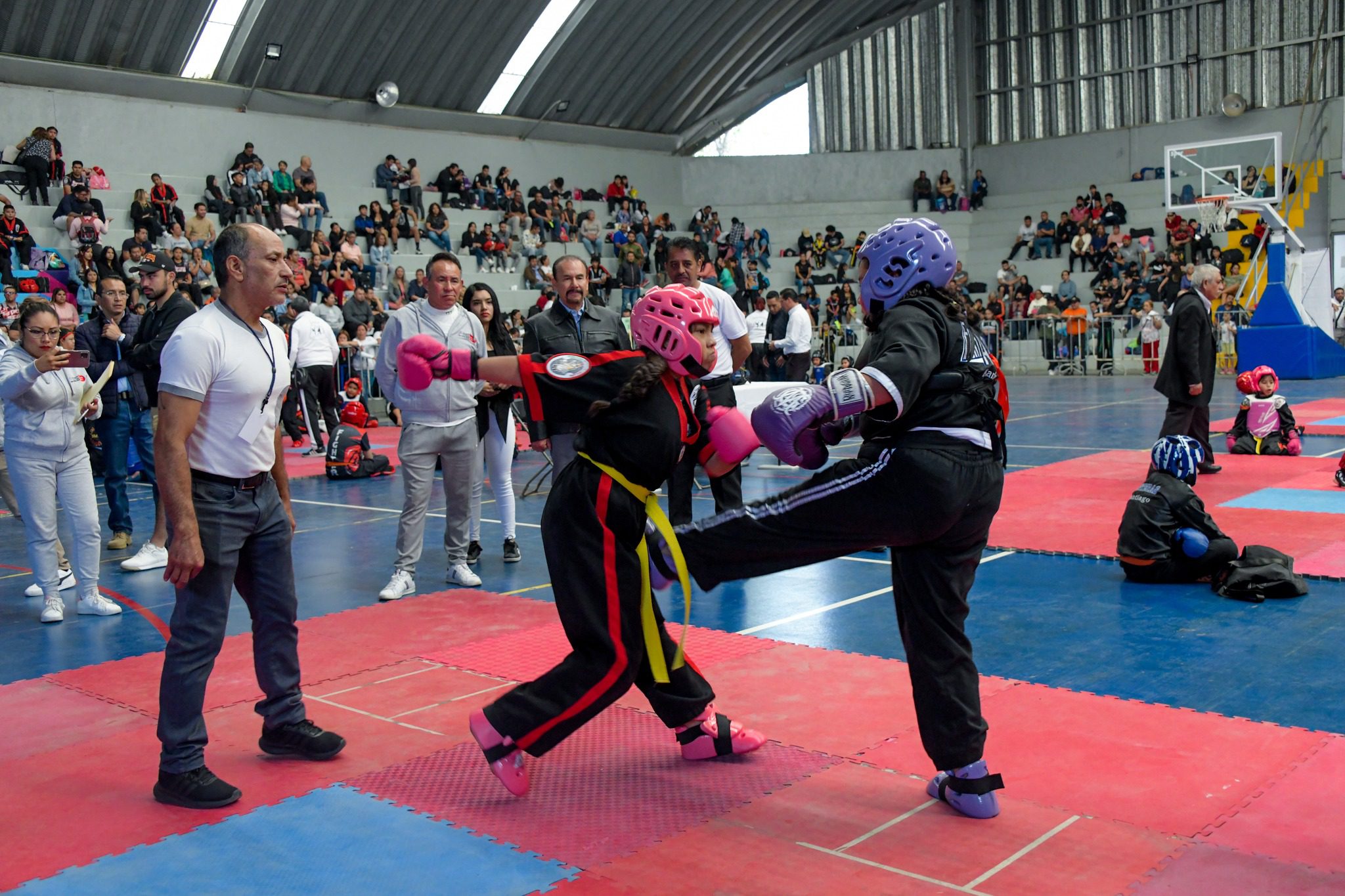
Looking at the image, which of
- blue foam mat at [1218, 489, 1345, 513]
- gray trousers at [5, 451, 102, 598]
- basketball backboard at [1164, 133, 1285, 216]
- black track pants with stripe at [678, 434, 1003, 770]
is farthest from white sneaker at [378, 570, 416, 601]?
basketball backboard at [1164, 133, 1285, 216]

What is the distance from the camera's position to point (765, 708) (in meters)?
4.72

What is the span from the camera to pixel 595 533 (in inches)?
148

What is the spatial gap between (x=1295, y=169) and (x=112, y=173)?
98.9 feet

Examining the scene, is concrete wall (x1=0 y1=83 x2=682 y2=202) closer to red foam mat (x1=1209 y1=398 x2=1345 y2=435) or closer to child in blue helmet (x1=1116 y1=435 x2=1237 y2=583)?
red foam mat (x1=1209 y1=398 x2=1345 y2=435)

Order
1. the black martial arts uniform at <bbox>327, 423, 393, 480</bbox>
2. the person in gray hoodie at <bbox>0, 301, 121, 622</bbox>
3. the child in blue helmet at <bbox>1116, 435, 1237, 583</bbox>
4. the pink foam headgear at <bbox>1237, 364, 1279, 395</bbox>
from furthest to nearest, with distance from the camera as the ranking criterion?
1. the black martial arts uniform at <bbox>327, 423, 393, 480</bbox>
2. the pink foam headgear at <bbox>1237, 364, 1279, 395</bbox>
3. the person in gray hoodie at <bbox>0, 301, 121, 622</bbox>
4. the child in blue helmet at <bbox>1116, 435, 1237, 583</bbox>

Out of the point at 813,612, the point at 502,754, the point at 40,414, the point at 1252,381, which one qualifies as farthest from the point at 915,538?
the point at 1252,381

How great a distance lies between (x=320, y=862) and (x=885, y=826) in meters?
1.73

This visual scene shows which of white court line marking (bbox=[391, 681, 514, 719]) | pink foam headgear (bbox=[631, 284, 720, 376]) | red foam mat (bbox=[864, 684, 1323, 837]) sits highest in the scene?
pink foam headgear (bbox=[631, 284, 720, 376])

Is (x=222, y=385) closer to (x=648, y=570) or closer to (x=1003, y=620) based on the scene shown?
(x=648, y=570)

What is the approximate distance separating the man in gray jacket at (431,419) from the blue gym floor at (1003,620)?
382 millimetres

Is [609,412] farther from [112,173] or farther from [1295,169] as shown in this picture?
[1295,169]

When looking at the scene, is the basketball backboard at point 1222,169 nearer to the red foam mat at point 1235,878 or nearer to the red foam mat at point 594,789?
the red foam mat at point 594,789

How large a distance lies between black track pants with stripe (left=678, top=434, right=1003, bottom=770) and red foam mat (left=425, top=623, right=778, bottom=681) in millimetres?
1859

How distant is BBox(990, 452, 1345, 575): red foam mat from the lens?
7.58 m
